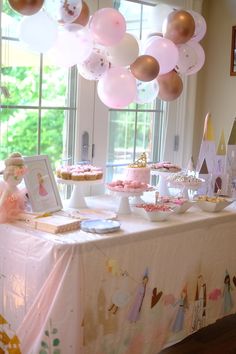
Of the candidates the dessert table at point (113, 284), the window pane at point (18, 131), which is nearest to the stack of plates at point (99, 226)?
the dessert table at point (113, 284)

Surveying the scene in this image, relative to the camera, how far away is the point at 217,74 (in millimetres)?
3312

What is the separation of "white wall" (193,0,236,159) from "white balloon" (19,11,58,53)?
1528mm

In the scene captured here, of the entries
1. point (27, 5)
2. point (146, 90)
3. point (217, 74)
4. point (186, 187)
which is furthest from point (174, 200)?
point (217, 74)

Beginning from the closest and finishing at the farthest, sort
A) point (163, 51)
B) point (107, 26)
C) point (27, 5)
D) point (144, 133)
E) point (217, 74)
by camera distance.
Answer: point (27, 5), point (107, 26), point (163, 51), point (144, 133), point (217, 74)

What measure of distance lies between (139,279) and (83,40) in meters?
1.02

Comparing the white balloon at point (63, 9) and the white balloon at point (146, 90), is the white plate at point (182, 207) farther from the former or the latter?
the white balloon at point (63, 9)

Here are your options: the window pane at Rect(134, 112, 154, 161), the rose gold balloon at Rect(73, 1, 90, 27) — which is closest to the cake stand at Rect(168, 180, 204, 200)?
the window pane at Rect(134, 112, 154, 161)

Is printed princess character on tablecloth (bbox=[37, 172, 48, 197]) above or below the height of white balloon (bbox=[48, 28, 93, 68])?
below

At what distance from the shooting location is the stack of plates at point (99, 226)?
6.41 feet

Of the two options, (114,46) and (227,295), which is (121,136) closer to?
(114,46)

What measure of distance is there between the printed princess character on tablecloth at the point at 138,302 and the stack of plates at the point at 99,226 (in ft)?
0.82

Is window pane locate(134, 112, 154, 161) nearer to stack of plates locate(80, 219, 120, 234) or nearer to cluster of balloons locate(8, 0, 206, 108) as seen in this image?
cluster of balloons locate(8, 0, 206, 108)

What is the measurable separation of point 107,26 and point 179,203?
851 mm

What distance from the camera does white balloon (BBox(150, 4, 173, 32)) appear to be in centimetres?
264
